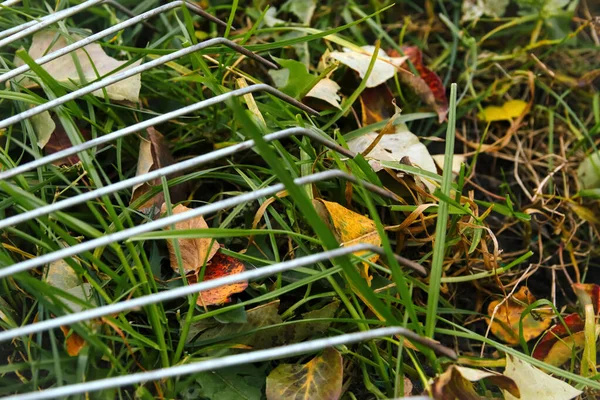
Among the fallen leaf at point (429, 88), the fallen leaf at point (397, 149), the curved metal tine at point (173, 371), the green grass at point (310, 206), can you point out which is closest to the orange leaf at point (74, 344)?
the green grass at point (310, 206)

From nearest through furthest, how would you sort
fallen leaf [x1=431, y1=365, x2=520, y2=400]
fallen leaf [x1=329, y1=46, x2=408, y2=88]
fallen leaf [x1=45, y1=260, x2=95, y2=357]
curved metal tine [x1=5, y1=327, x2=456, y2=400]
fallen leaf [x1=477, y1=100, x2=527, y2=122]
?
curved metal tine [x1=5, y1=327, x2=456, y2=400] → fallen leaf [x1=431, y1=365, x2=520, y2=400] → fallen leaf [x1=45, y1=260, x2=95, y2=357] → fallen leaf [x1=329, y1=46, x2=408, y2=88] → fallen leaf [x1=477, y1=100, x2=527, y2=122]

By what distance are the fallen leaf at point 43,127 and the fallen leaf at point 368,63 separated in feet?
1.70

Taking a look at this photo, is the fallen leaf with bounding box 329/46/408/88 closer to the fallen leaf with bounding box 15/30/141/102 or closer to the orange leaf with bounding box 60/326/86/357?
the fallen leaf with bounding box 15/30/141/102

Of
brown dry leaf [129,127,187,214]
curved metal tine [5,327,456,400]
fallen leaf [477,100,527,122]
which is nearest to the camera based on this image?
curved metal tine [5,327,456,400]

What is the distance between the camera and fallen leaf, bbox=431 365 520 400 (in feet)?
2.41

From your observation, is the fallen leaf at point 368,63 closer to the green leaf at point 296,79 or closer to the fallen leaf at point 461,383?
the green leaf at point 296,79

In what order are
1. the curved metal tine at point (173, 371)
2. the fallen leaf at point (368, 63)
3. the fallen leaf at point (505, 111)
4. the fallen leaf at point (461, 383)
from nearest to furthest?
the curved metal tine at point (173, 371) < the fallen leaf at point (461, 383) < the fallen leaf at point (368, 63) < the fallen leaf at point (505, 111)

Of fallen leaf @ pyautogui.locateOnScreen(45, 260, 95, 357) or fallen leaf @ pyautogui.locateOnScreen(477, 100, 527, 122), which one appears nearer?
fallen leaf @ pyautogui.locateOnScreen(45, 260, 95, 357)

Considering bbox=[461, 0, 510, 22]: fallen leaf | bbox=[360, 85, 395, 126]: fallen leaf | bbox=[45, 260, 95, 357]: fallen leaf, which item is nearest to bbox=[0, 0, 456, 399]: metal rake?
bbox=[45, 260, 95, 357]: fallen leaf

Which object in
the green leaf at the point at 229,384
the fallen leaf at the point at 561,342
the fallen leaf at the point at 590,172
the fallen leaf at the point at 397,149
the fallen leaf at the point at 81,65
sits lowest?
the fallen leaf at the point at 561,342

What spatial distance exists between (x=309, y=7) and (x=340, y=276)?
0.67m

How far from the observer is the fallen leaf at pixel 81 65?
102 cm

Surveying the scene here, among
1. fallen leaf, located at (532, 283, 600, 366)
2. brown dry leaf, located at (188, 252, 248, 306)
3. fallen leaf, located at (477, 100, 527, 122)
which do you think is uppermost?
brown dry leaf, located at (188, 252, 248, 306)

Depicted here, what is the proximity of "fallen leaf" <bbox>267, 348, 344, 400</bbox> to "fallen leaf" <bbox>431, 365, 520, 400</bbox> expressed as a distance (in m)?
0.14
